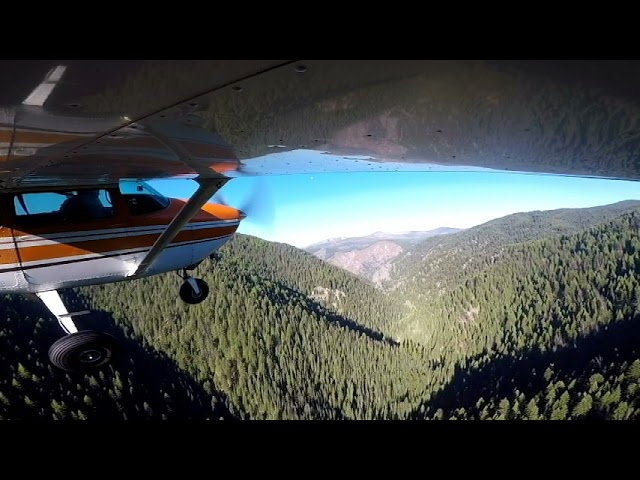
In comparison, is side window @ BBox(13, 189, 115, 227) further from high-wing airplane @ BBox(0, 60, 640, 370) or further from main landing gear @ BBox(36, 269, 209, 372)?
main landing gear @ BBox(36, 269, 209, 372)

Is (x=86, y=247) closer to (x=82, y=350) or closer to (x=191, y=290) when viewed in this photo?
(x=82, y=350)

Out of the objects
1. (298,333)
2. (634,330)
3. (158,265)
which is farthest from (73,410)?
(634,330)

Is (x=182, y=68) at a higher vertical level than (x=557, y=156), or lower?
higher

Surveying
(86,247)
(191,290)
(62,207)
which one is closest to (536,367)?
(191,290)

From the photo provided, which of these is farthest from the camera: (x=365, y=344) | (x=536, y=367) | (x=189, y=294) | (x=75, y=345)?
(x=365, y=344)

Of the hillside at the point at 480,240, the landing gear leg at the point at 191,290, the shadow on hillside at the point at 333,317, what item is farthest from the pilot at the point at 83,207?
the hillside at the point at 480,240

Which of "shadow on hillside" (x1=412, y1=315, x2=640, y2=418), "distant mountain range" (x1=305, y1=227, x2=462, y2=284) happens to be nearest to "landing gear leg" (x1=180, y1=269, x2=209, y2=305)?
"shadow on hillside" (x1=412, y1=315, x2=640, y2=418)
